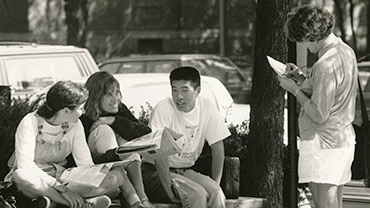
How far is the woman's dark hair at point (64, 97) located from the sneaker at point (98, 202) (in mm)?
660

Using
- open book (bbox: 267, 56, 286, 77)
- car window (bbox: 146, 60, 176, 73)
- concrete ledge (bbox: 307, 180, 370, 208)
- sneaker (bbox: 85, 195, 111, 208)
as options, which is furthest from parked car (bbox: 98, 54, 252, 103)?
open book (bbox: 267, 56, 286, 77)

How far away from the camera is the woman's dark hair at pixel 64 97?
7324mm

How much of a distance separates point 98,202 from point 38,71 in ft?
21.6

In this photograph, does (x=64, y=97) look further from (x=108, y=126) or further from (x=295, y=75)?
(x=295, y=75)

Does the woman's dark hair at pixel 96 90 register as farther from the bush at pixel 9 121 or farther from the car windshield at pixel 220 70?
the car windshield at pixel 220 70

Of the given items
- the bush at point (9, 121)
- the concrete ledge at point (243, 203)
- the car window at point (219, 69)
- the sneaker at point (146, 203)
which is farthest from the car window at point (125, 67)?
the sneaker at point (146, 203)

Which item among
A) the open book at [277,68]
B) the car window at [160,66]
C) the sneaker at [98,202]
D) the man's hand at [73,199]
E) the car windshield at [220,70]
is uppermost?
the open book at [277,68]

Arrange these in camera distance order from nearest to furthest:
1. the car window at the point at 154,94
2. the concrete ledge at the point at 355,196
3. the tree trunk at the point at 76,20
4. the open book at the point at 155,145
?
the open book at the point at 155,145
the concrete ledge at the point at 355,196
the car window at the point at 154,94
the tree trunk at the point at 76,20

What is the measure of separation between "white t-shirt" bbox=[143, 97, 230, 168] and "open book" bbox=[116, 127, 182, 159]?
1.78ft

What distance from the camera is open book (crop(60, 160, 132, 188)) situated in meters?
7.29

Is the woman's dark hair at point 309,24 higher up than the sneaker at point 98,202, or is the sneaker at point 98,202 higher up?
the woman's dark hair at point 309,24

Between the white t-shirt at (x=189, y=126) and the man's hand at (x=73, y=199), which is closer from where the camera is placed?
the man's hand at (x=73, y=199)

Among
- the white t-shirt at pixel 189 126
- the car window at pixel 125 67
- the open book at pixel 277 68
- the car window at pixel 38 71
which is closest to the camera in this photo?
the open book at pixel 277 68

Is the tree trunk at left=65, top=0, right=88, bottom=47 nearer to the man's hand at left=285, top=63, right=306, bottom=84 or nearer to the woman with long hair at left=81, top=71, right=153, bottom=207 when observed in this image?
the woman with long hair at left=81, top=71, right=153, bottom=207
